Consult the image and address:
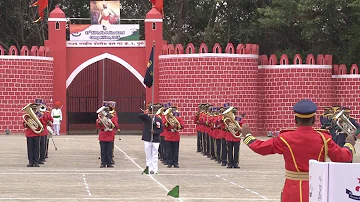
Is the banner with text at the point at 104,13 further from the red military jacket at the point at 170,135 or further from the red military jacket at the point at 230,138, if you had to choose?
the red military jacket at the point at 230,138

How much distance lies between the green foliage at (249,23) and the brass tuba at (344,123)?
67.7ft

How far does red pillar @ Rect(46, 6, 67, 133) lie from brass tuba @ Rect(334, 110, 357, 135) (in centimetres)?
2108

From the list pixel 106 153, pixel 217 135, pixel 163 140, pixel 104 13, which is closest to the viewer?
pixel 106 153

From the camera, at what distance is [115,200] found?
1617 centimetres

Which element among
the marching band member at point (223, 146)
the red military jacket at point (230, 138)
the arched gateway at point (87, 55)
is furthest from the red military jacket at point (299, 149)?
the arched gateway at point (87, 55)

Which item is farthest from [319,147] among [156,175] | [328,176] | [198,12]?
[198,12]

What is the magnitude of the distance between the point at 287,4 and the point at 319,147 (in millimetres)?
38610

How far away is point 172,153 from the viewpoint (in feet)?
82.9

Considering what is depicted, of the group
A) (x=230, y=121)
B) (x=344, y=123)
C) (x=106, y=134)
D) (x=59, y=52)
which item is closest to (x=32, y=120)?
(x=106, y=134)

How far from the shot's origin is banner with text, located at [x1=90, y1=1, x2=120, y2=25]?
4528cm

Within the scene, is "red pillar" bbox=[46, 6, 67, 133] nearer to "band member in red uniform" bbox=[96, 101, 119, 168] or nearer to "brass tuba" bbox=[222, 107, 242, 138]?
"band member in red uniform" bbox=[96, 101, 119, 168]

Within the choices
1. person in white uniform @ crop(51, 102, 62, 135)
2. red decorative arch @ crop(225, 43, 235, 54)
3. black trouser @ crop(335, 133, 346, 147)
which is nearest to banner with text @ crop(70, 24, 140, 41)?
person in white uniform @ crop(51, 102, 62, 135)

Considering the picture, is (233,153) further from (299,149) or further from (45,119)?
(299,149)

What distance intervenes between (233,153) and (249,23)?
30.0 m
